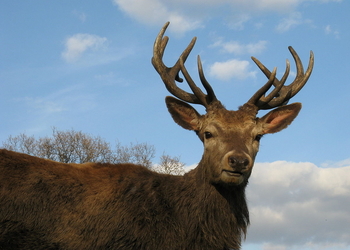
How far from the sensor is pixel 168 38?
1004 centimetres

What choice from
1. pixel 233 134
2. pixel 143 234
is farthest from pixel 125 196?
pixel 233 134

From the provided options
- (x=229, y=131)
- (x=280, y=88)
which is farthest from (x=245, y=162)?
(x=280, y=88)

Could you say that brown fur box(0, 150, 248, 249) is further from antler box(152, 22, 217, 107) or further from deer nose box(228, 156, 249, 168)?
antler box(152, 22, 217, 107)

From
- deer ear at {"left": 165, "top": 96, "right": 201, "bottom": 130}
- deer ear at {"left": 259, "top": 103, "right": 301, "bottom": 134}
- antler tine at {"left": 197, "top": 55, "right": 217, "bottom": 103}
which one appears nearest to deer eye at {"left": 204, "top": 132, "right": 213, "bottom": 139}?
deer ear at {"left": 165, "top": 96, "right": 201, "bottom": 130}

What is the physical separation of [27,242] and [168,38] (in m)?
5.34

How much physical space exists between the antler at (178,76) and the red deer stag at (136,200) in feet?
1.06

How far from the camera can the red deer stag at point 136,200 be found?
274 inches

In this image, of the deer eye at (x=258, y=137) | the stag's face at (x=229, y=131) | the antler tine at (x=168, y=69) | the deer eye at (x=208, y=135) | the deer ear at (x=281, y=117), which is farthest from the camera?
the antler tine at (x=168, y=69)

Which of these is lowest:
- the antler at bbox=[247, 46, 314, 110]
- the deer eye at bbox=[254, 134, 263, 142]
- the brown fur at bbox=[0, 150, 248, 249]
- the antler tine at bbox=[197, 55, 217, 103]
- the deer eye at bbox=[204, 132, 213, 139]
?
the brown fur at bbox=[0, 150, 248, 249]

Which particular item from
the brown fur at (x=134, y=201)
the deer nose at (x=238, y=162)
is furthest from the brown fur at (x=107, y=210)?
the deer nose at (x=238, y=162)

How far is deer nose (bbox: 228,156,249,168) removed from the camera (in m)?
6.83

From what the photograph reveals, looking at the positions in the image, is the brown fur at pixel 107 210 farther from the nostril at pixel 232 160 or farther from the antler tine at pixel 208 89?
the antler tine at pixel 208 89

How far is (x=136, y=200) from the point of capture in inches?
290

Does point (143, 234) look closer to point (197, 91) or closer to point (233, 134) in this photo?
point (233, 134)
